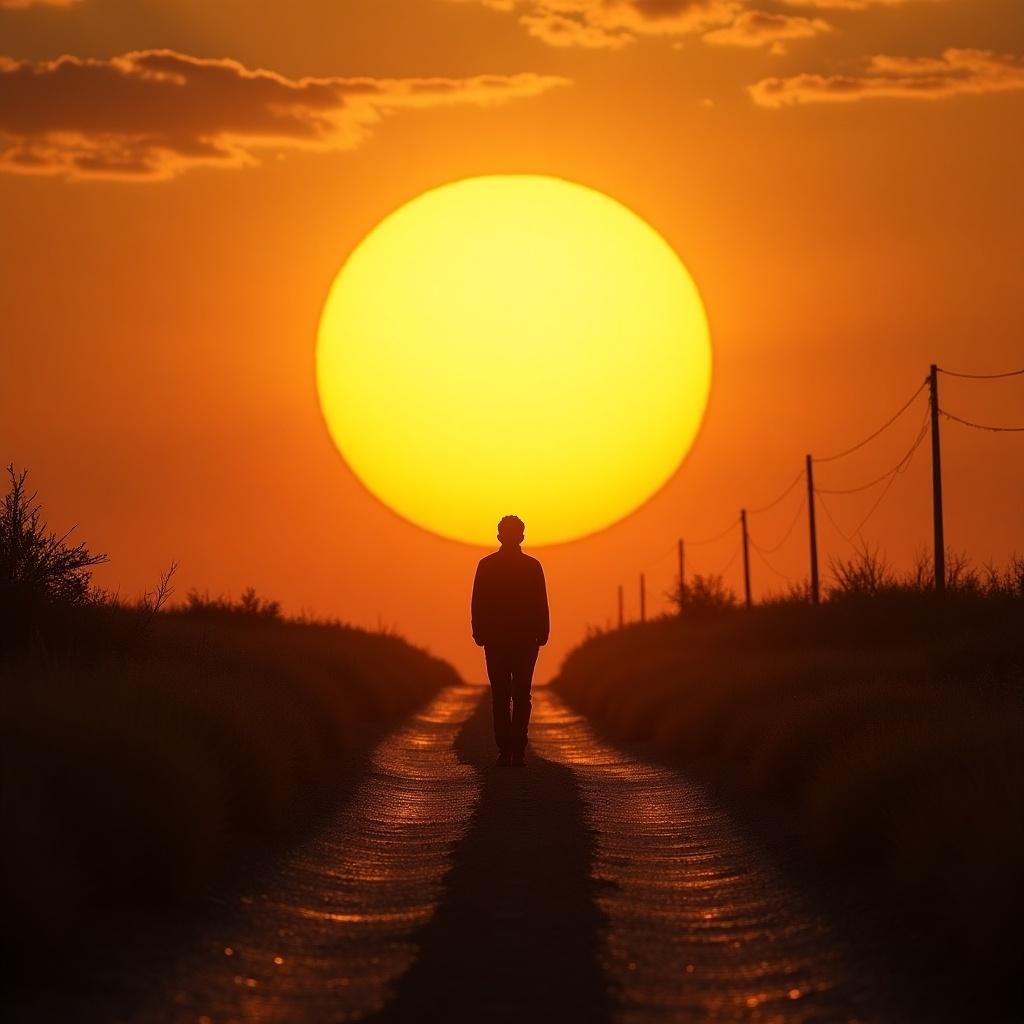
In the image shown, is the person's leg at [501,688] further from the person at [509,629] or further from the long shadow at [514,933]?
the long shadow at [514,933]

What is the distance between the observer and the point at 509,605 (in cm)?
1970

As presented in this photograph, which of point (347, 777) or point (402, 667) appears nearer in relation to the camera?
point (347, 777)

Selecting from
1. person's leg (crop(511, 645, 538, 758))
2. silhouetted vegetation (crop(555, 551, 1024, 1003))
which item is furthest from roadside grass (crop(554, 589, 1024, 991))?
person's leg (crop(511, 645, 538, 758))

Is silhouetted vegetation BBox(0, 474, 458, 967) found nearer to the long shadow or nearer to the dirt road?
the dirt road

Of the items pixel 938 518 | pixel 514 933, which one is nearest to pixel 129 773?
pixel 514 933

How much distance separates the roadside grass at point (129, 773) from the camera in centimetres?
854

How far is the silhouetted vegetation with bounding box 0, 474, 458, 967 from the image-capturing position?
343 inches

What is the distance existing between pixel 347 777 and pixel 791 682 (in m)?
5.82

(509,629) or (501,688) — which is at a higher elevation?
(509,629)

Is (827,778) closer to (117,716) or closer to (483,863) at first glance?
(483,863)

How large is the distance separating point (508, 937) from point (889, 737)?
4.81 metres

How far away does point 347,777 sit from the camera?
61.8 ft

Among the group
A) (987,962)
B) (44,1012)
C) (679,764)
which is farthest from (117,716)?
(679,764)

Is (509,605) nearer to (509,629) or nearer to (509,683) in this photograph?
(509,629)
